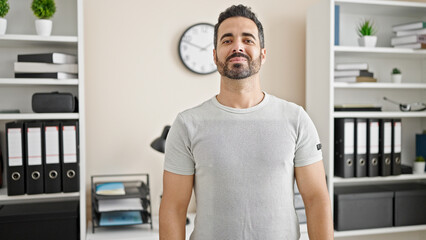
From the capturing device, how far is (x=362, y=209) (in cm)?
263

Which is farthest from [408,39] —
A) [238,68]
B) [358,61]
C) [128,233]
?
[128,233]

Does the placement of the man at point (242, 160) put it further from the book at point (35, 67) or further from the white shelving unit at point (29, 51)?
the book at point (35, 67)

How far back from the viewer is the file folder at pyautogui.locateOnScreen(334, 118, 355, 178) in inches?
102

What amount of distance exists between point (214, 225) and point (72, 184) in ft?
3.72

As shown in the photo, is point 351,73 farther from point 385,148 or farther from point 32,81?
point 32,81

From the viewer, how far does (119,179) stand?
265cm

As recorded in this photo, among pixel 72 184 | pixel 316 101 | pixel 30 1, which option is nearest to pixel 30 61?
pixel 30 1

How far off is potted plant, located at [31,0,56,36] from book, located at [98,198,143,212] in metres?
0.96

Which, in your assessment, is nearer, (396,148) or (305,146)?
(305,146)

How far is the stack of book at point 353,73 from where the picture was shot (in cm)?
266

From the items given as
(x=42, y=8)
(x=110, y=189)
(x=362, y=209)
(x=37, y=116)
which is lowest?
(x=362, y=209)

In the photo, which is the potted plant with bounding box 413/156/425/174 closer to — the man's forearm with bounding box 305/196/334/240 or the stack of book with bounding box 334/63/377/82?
the stack of book with bounding box 334/63/377/82

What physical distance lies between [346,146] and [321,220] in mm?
1266

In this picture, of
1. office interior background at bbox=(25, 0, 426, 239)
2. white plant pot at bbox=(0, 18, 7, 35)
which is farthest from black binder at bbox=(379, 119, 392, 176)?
white plant pot at bbox=(0, 18, 7, 35)
